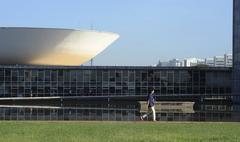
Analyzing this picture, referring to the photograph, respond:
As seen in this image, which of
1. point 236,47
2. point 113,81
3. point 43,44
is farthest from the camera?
point 43,44

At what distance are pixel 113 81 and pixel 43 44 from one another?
10231 mm

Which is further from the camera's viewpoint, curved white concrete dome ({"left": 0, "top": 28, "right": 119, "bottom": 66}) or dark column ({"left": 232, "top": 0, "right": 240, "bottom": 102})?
curved white concrete dome ({"left": 0, "top": 28, "right": 119, "bottom": 66})

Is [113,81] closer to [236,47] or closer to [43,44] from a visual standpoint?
[43,44]

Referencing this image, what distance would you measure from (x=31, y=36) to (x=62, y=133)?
5028cm

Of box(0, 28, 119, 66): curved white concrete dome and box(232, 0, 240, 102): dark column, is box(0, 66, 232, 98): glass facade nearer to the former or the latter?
box(232, 0, 240, 102): dark column

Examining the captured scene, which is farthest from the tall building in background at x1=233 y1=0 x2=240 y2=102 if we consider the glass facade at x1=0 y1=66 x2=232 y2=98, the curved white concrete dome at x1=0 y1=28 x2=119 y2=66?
the curved white concrete dome at x1=0 y1=28 x2=119 y2=66

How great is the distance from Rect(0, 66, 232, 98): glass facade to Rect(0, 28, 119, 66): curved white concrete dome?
5.99 m

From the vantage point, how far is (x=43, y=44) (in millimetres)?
64750

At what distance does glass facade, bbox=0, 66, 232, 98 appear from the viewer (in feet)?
190

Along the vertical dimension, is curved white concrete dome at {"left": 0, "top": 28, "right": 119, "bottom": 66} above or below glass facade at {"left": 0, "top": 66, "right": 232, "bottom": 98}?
above

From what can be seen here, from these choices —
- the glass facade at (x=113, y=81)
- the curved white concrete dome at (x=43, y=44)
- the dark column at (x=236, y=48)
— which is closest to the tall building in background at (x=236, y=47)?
the dark column at (x=236, y=48)

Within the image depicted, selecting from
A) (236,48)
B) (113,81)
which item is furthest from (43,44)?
(236,48)

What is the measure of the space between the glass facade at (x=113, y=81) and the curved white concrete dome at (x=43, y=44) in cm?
599

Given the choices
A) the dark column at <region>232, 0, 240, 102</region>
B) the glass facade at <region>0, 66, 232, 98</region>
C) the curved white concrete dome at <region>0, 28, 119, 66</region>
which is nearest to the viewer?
the dark column at <region>232, 0, 240, 102</region>
